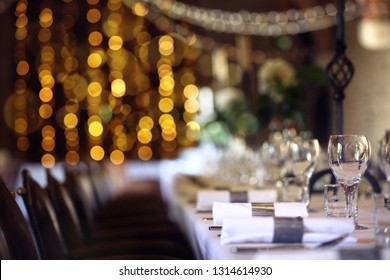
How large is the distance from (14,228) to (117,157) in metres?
7.58

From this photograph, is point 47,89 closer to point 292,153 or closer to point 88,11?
point 88,11

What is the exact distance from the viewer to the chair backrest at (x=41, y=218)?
90.6 inches

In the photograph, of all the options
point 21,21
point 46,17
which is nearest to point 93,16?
point 46,17

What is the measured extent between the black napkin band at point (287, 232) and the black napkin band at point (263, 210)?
20 centimetres

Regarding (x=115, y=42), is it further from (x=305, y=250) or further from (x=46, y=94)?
(x=305, y=250)

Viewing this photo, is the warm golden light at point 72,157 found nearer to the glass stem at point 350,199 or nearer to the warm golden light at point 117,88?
the warm golden light at point 117,88

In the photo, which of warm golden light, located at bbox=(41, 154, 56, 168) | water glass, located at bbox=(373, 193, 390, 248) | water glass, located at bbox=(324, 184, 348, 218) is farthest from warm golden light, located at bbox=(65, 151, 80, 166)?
water glass, located at bbox=(373, 193, 390, 248)

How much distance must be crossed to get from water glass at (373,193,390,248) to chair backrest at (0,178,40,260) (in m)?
0.86

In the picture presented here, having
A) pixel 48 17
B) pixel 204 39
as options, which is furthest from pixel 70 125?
pixel 204 39

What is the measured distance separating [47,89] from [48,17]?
0.79m

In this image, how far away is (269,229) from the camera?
1.49 meters

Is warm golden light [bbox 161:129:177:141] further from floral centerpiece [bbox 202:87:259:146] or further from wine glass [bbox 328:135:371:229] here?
wine glass [bbox 328:135:371:229]

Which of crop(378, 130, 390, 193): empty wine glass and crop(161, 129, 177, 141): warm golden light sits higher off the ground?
crop(378, 130, 390, 193): empty wine glass

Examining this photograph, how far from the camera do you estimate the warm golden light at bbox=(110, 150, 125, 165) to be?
9462mm
